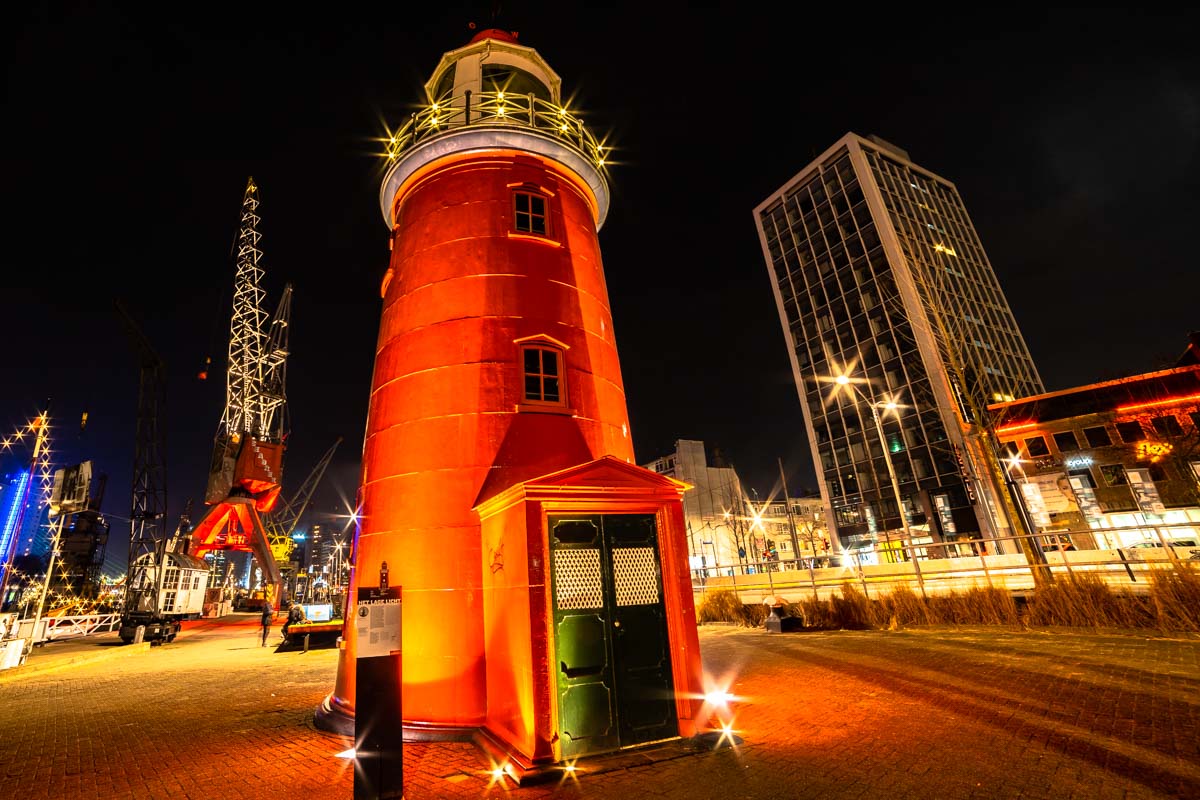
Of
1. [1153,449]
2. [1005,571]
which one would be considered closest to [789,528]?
[1153,449]

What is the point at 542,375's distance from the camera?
8.56 metres

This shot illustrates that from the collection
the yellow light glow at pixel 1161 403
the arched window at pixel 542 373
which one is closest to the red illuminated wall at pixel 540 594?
the arched window at pixel 542 373

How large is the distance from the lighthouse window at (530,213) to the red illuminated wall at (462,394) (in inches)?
9.1

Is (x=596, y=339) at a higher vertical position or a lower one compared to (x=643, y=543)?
higher

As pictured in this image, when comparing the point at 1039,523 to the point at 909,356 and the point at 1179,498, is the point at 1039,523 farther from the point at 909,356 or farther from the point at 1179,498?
the point at 909,356

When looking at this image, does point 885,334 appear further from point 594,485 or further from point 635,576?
point 594,485

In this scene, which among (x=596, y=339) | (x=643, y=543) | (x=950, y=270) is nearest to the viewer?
(x=643, y=543)

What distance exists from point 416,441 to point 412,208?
545 centimetres

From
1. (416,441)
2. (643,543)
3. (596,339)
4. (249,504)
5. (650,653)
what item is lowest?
(650,653)

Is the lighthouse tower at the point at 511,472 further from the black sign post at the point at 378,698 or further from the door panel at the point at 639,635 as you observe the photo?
the black sign post at the point at 378,698

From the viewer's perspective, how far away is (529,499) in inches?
248

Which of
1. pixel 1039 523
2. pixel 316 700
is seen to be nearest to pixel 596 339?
pixel 316 700

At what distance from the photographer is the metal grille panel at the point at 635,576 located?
6.62m

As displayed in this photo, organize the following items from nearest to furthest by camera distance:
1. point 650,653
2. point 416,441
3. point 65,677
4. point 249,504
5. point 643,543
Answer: point 650,653
point 643,543
point 416,441
point 65,677
point 249,504
